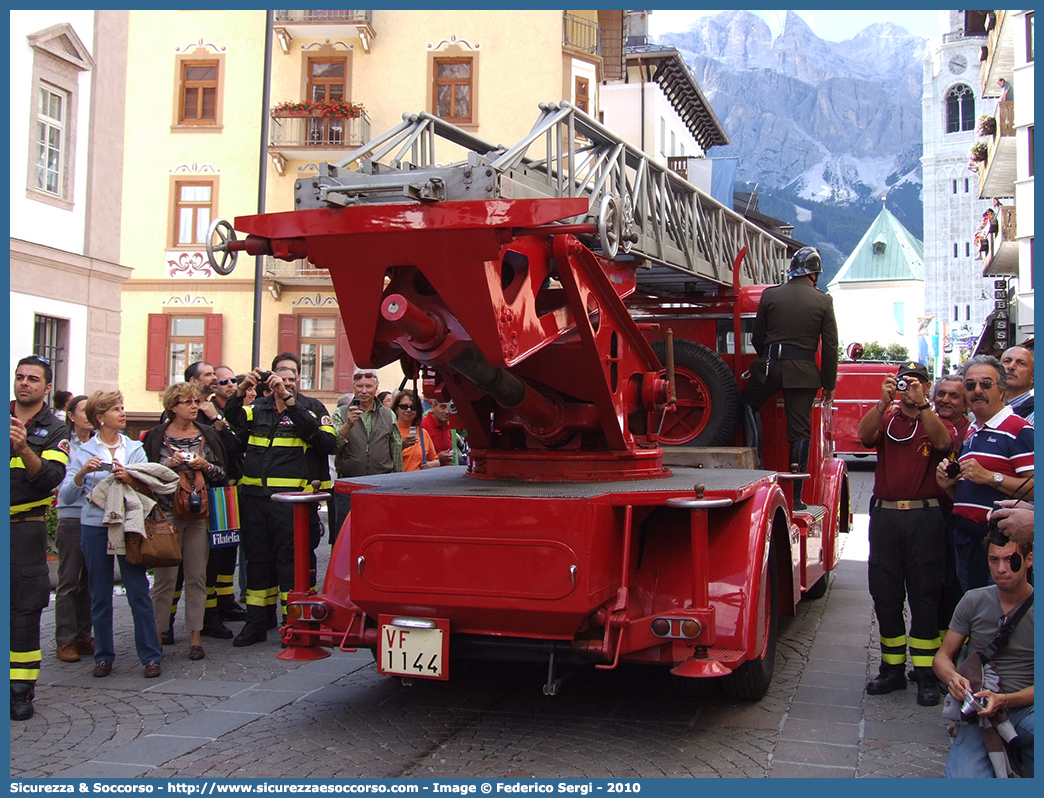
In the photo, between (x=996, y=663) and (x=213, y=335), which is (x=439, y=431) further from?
(x=213, y=335)

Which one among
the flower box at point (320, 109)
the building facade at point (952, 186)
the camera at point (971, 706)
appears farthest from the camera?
the building facade at point (952, 186)

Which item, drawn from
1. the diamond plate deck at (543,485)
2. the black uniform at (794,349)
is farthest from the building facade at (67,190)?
the black uniform at (794,349)

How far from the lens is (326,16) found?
26594 mm

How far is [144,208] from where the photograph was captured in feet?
85.9

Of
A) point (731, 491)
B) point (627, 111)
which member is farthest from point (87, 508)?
point (627, 111)

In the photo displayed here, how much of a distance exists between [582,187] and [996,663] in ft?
11.4

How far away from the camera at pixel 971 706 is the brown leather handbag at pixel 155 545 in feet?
15.3

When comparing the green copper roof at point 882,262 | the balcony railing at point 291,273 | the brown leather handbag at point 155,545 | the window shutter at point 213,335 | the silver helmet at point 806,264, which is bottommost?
the brown leather handbag at point 155,545

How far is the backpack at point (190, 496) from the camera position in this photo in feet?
22.3

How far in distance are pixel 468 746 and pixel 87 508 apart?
297 cm

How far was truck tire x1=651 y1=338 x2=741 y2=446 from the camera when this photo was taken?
7.57m

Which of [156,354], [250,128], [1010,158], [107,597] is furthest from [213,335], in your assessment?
[1010,158]

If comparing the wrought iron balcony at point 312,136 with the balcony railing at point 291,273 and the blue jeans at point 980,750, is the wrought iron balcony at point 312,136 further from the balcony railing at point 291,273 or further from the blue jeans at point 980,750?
the blue jeans at point 980,750

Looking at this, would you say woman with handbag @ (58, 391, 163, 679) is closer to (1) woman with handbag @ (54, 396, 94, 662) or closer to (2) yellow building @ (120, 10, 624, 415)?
(1) woman with handbag @ (54, 396, 94, 662)
